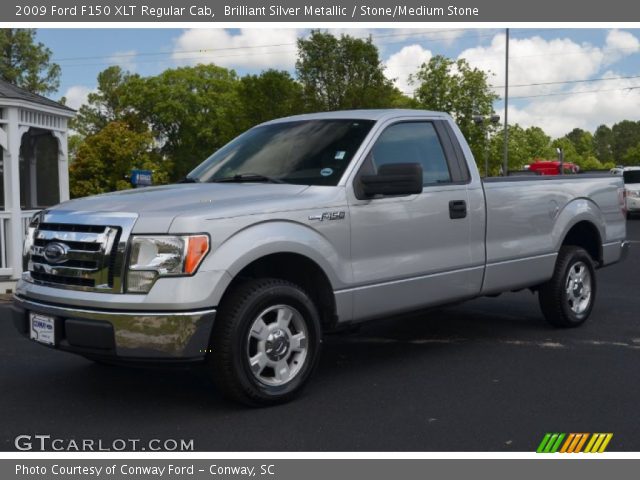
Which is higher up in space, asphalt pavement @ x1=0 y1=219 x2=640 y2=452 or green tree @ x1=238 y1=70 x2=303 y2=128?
green tree @ x1=238 y1=70 x2=303 y2=128

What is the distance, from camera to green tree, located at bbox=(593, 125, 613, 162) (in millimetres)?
166625

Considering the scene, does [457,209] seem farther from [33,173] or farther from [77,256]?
[33,173]

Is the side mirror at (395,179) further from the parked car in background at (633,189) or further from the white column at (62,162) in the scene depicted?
the parked car in background at (633,189)

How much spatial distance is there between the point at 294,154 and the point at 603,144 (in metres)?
176

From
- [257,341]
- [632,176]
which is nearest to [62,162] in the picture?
[257,341]

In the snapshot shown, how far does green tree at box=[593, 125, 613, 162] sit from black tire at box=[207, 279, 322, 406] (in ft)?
553

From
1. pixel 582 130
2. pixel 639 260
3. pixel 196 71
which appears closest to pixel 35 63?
pixel 196 71

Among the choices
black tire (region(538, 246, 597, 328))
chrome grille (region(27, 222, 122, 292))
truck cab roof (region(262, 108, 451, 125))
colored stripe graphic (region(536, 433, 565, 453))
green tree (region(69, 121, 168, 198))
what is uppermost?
green tree (region(69, 121, 168, 198))

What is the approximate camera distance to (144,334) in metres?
4.66

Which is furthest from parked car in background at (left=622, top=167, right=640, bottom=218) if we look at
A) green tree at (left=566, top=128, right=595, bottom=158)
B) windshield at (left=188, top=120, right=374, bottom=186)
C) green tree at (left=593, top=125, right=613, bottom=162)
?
green tree at (left=593, top=125, right=613, bottom=162)

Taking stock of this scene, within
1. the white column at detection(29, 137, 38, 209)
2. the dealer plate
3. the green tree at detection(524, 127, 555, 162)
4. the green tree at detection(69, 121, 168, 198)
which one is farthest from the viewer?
the green tree at detection(524, 127, 555, 162)

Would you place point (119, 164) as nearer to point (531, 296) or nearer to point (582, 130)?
point (531, 296)

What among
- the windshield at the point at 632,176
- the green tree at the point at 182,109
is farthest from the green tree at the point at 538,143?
the windshield at the point at 632,176

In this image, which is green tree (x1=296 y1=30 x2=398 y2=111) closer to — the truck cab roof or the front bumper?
the truck cab roof
